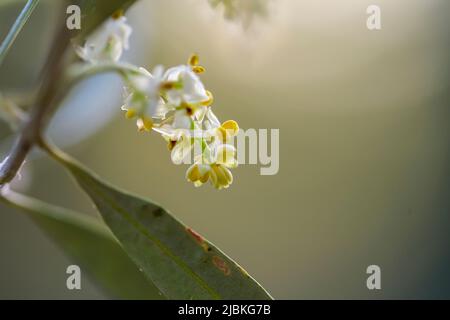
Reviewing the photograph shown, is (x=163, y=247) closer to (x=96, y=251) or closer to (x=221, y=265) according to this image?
(x=221, y=265)

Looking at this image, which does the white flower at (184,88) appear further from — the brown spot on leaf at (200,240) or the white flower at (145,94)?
the brown spot on leaf at (200,240)

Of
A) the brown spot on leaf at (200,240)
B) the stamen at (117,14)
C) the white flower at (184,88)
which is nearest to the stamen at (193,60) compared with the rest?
the white flower at (184,88)

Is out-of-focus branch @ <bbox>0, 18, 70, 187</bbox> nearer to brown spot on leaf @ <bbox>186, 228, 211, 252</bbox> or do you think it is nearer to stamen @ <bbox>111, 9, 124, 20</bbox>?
stamen @ <bbox>111, 9, 124, 20</bbox>

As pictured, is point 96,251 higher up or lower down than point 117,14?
lower down

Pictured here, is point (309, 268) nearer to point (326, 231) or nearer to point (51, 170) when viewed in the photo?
point (326, 231)

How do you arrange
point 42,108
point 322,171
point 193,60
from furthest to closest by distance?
point 322,171 → point 193,60 → point 42,108

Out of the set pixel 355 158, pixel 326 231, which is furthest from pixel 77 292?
pixel 355 158

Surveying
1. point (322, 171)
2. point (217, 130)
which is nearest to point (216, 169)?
point (217, 130)

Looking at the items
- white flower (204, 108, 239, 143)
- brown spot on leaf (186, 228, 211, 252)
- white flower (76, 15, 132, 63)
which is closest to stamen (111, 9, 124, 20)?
white flower (76, 15, 132, 63)
